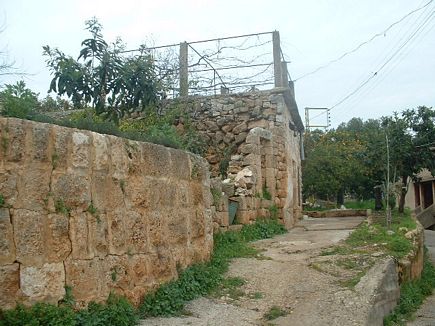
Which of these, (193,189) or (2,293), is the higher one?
(193,189)

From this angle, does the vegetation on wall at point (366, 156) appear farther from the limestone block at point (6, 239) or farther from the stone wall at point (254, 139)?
the limestone block at point (6, 239)

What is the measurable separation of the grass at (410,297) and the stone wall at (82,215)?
3.06 m

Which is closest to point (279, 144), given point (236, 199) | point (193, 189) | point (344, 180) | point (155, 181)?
point (236, 199)

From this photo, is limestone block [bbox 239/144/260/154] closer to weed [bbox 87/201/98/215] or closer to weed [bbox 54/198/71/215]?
weed [bbox 87/201/98/215]

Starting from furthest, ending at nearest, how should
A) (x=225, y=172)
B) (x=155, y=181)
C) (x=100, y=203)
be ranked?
1. (x=225, y=172)
2. (x=155, y=181)
3. (x=100, y=203)

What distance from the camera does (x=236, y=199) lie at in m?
9.84

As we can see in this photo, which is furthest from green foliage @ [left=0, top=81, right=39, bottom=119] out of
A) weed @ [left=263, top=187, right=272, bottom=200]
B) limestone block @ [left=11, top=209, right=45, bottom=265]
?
weed @ [left=263, top=187, right=272, bottom=200]

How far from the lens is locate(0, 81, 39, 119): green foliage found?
13.7 feet

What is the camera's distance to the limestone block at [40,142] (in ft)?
12.8

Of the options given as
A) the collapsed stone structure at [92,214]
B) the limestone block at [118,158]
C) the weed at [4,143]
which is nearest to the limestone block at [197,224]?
the collapsed stone structure at [92,214]

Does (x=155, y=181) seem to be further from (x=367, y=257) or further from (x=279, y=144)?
(x=279, y=144)

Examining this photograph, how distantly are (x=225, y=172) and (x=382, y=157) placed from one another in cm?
637

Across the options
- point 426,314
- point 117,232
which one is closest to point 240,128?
point 426,314

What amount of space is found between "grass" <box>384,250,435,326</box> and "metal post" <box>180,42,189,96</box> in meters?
7.16
